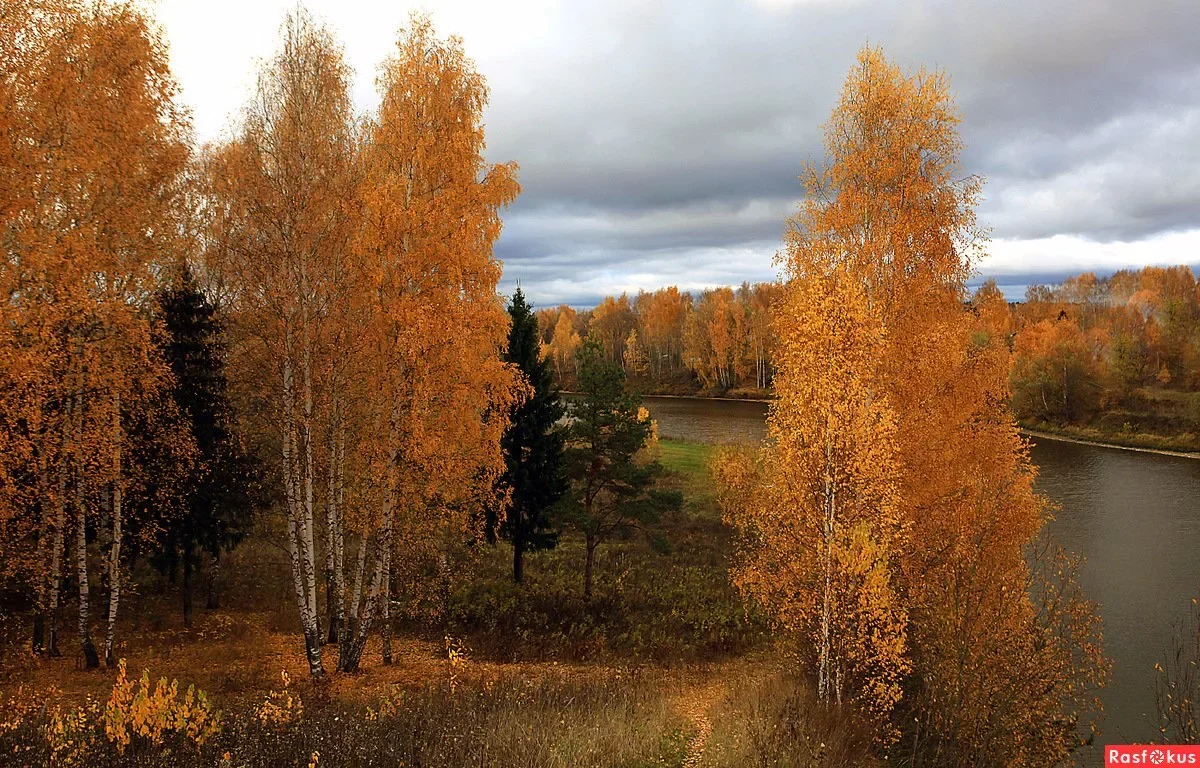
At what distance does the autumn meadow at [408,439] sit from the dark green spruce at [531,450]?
16.6ft

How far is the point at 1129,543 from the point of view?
Result: 28.4 metres

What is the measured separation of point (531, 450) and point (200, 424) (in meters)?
9.58

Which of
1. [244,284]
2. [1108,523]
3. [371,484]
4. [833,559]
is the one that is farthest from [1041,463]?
[244,284]

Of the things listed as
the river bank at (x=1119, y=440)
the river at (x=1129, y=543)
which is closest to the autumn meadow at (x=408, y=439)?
the river at (x=1129, y=543)

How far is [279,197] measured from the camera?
11.8 m

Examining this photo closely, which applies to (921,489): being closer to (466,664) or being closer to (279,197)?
(466,664)

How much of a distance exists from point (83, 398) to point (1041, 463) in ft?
181

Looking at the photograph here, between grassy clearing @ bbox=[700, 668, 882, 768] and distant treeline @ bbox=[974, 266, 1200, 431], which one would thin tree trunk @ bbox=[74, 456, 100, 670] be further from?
distant treeline @ bbox=[974, 266, 1200, 431]

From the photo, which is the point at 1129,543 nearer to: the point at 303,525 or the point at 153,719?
the point at 303,525

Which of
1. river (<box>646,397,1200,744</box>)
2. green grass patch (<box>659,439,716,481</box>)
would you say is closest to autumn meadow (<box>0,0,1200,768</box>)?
river (<box>646,397,1200,744</box>)

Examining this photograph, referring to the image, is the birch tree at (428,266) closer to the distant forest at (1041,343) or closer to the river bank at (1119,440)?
the distant forest at (1041,343)

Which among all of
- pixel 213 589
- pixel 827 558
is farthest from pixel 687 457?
pixel 827 558

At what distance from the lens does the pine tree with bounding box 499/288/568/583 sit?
21.7 m

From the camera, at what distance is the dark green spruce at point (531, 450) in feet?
71.3
